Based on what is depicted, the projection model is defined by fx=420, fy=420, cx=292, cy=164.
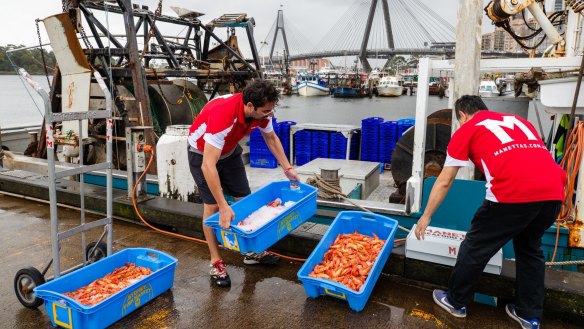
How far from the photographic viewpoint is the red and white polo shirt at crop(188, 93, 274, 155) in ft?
10.4

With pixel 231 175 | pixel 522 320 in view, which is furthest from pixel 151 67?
A: pixel 522 320

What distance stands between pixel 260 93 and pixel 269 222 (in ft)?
3.29

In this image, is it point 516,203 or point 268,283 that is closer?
point 516,203

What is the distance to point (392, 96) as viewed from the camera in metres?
73.9

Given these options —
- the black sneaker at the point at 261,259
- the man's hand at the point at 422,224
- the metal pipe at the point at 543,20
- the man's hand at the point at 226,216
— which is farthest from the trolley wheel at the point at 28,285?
the metal pipe at the point at 543,20

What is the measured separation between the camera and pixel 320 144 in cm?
877

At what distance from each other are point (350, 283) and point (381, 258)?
35cm

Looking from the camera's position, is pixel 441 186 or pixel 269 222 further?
pixel 269 222

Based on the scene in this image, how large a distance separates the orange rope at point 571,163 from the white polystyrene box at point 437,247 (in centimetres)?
141

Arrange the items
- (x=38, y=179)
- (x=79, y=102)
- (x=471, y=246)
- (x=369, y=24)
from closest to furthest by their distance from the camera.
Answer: (x=471, y=246), (x=38, y=179), (x=79, y=102), (x=369, y=24)

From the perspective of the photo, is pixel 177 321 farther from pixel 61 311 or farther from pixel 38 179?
pixel 38 179

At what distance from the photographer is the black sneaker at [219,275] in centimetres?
360

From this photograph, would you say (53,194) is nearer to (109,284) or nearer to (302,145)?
(109,284)

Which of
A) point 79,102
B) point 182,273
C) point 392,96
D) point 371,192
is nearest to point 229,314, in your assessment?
point 182,273
